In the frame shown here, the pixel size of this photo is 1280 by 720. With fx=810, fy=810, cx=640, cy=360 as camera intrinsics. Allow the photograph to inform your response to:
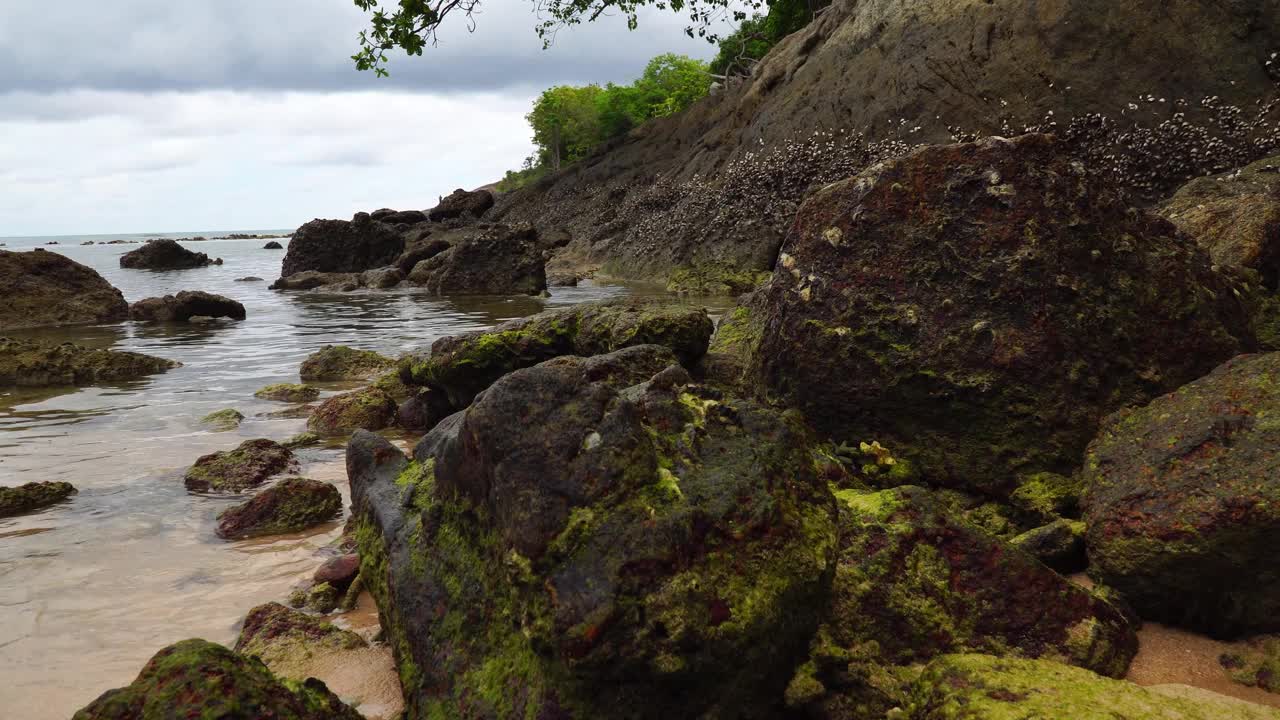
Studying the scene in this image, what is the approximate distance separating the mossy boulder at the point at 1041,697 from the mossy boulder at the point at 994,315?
155 centimetres

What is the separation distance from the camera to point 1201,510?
8.89 ft

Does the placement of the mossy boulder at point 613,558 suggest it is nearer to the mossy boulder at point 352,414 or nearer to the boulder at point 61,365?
the mossy boulder at point 352,414

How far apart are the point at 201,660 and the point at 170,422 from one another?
615 cm

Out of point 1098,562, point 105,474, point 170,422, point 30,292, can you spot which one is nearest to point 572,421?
point 1098,562

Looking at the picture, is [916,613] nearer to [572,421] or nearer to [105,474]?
[572,421]

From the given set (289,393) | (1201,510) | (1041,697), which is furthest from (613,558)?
(289,393)

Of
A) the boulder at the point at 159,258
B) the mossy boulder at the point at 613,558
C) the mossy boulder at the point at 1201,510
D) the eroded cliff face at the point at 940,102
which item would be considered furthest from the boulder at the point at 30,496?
the boulder at the point at 159,258

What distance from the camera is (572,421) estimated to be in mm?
2400

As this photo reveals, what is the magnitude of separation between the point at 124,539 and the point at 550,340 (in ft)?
10.4

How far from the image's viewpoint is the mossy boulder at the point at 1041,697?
6.91ft

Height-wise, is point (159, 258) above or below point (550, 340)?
above

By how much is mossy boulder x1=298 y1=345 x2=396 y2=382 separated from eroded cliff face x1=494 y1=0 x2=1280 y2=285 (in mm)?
8614

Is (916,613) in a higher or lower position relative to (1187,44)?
lower

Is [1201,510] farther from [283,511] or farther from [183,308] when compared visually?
[183,308]
